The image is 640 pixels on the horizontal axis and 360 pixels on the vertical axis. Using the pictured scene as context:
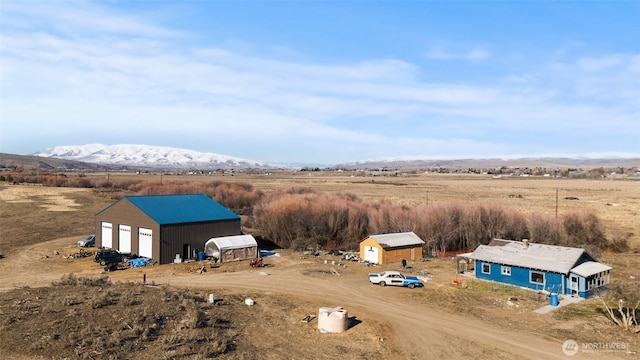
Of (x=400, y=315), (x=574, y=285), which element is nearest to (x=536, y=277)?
(x=574, y=285)

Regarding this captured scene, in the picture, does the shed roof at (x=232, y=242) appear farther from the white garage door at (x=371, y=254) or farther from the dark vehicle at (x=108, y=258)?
the white garage door at (x=371, y=254)

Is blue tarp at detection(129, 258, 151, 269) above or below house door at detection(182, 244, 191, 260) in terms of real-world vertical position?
below

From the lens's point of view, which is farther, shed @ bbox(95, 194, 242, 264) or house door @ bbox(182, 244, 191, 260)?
house door @ bbox(182, 244, 191, 260)

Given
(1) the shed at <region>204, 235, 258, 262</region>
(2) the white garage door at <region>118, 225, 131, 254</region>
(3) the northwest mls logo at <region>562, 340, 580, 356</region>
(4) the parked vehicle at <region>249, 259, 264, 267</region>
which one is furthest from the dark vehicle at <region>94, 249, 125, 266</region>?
(3) the northwest mls logo at <region>562, 340, 580, 356</region>

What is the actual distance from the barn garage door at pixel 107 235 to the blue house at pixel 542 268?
37.3 metres

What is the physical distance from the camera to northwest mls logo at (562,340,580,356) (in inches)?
949

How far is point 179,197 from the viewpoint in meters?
52.7

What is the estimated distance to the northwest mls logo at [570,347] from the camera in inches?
949

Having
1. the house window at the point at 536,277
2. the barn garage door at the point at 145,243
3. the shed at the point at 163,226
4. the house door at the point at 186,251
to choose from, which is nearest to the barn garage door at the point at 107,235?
the shed at the point at 163,226

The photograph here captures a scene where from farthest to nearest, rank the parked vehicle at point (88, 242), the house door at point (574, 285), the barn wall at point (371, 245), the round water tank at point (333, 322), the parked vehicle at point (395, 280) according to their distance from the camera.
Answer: the parked vehicle at point (88, 242), the barn wall at point (371, 245), the parked vehicle at point (395, 280), the house door at point (574, 285), the round water tank at point (333, 322)

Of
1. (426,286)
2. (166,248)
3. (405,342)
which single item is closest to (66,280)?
(166,248)

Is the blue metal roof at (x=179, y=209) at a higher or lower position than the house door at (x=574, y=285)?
higher

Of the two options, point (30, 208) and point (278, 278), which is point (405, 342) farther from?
point (30, 208)

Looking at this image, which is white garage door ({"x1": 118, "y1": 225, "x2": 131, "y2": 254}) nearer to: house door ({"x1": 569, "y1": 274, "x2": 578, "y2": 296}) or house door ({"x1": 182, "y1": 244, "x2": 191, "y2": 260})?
house door ({"x1": 182, "y1": 244, "x2": 191, "y2": 260})
